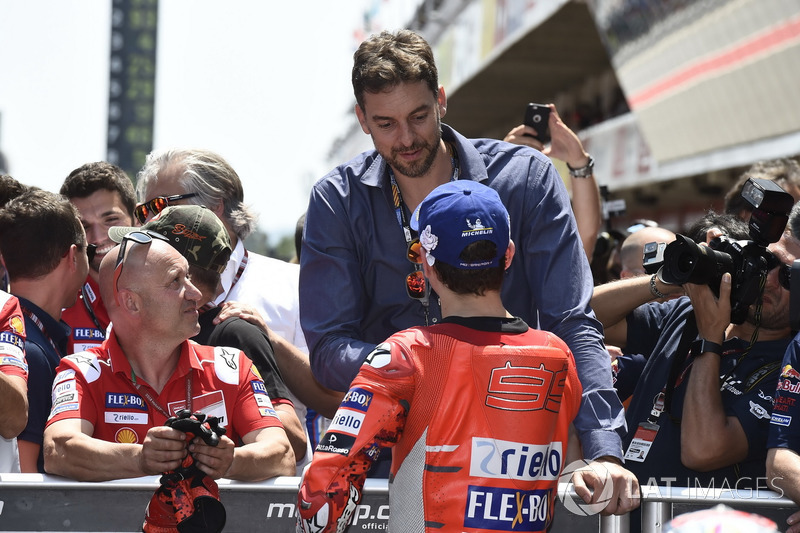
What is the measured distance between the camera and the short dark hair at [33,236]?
3574 millimetres

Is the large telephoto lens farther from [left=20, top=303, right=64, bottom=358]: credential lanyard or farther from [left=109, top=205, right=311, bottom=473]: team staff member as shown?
[left=20, top=303, right=64, bottom=358]: credential lanyard

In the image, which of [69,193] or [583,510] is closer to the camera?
[583,510]

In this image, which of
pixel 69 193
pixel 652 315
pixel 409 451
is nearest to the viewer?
pixel 409 451

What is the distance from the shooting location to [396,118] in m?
3.13

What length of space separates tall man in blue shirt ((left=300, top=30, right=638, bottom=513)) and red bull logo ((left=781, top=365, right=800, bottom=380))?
0.64m

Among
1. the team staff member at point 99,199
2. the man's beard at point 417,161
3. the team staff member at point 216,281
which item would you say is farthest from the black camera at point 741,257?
the team staff member at point 99,199

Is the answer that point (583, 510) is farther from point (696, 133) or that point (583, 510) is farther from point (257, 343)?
point (696, 133)

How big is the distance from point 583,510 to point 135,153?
4465 cm

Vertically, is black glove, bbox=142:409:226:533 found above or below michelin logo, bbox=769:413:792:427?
below

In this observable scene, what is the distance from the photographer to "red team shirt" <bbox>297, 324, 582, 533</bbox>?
7.80 ft

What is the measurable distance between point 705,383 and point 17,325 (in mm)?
2211

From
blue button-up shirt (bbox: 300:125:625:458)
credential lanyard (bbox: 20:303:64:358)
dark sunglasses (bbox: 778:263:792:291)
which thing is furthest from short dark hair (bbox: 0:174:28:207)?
dark sunglasses (bbox: 778:263:792:291)

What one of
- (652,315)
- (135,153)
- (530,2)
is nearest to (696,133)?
(530,2)

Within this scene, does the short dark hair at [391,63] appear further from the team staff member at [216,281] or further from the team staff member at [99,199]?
the team staff member at [99,199]
